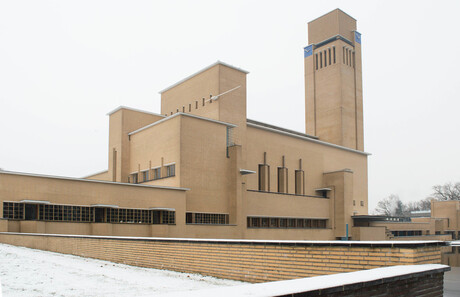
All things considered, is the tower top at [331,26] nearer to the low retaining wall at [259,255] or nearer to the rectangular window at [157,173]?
the rectangular window at [157,173]

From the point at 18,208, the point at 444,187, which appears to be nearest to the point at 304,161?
the point at 18,208

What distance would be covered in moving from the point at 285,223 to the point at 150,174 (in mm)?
14511

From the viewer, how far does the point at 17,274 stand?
1185 centimetres

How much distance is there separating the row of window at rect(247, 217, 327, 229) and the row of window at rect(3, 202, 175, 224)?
1017 cm

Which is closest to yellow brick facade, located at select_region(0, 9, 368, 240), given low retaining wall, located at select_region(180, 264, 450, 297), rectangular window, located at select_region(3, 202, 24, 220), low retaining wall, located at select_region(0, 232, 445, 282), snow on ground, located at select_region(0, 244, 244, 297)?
rectangular window, located at select_region(3, 202, 24, 220)

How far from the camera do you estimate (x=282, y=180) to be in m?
48.8

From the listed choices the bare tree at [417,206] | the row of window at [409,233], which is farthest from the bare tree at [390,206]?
the row of window at [409,233]

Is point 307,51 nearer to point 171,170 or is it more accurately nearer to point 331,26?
point 331,26

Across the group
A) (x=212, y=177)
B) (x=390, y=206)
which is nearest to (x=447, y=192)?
(x=390, y=206)

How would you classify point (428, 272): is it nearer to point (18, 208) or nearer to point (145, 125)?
point (18, 208)

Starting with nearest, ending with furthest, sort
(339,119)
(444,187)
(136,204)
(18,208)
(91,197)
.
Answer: (18,208) → (91,197) → (136,204) → (339,119) → (444,187)

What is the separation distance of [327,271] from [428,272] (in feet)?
7.87

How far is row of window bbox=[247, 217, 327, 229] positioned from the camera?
138ft

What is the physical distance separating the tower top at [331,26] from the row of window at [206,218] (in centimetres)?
3645
